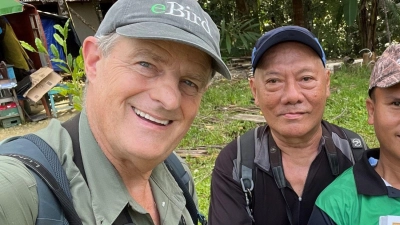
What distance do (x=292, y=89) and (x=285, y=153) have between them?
333 millimetres

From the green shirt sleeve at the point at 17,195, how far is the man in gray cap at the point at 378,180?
1.13 meters

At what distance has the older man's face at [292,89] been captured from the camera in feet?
5.57

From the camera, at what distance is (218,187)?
177 cm

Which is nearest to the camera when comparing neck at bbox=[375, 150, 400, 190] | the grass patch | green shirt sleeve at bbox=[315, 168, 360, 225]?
green shirt sleeve at bbox=[315, 168, 360, 225]

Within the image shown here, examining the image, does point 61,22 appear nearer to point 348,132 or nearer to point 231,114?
point 231,114

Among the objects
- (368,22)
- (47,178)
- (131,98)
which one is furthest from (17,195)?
(368,22)

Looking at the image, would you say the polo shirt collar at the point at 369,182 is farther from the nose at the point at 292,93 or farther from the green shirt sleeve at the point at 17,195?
the green shirt sleeve at the point at 17,195

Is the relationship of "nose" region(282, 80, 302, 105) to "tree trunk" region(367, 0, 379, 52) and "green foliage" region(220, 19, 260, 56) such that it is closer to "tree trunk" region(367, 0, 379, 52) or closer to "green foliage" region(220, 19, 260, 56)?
"green foliage" region(220, 19, 260, 56)

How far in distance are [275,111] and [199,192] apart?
224cm

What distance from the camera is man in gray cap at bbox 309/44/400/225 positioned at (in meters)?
1.51

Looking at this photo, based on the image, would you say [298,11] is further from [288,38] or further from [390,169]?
[390,169]

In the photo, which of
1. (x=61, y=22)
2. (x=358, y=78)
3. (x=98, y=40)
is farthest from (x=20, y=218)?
(x=61, y=22)

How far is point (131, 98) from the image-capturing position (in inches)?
43.0

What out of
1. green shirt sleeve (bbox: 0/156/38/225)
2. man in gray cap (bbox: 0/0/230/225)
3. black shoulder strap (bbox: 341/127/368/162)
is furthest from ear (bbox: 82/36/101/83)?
black shoulder strap (bbox: 341/127/368/162)
